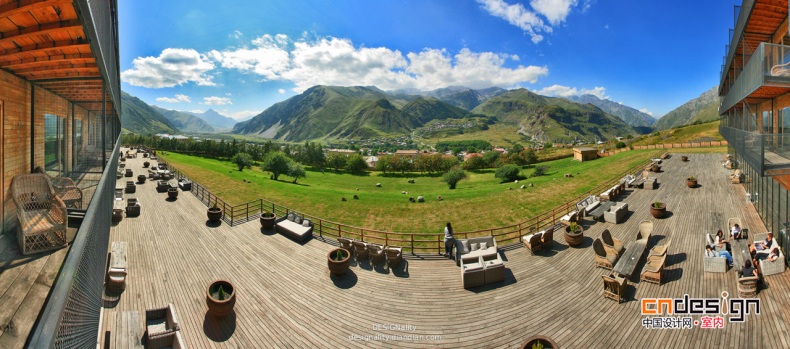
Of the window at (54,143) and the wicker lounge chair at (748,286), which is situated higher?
the window at (54,143)

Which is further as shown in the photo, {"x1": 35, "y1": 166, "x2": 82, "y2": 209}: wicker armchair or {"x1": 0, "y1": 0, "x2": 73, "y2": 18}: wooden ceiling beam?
{"x1": 35, "y1": 166, "x2": 82, "y2": 209}: wicker armchair

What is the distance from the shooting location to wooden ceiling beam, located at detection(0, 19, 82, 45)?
4.57 meters

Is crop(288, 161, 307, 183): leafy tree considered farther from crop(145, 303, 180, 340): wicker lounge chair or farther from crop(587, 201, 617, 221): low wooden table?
crop(145, 303, 180, 340): wicker lounge chair

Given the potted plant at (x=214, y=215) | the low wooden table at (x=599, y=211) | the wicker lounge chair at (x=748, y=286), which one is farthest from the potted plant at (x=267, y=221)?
the wicker lounge chair at (x=748, y=286)

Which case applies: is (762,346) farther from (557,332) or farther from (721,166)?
(721,166)

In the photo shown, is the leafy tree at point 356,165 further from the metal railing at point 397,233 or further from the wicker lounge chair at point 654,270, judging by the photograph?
the wicker lounge chair at point 654,270

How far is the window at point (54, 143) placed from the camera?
395 inches

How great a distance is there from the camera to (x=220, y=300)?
854 centimetres

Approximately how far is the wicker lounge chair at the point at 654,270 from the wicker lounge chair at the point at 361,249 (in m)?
9.81

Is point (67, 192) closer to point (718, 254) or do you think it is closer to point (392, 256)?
point (392, 256)

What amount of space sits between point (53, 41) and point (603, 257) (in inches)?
638

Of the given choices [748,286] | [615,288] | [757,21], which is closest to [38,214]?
[615,288]

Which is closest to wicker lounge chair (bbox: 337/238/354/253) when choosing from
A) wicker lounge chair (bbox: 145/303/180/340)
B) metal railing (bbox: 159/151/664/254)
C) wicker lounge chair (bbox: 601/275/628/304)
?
metal railing (bbox: 159/151/664/254)

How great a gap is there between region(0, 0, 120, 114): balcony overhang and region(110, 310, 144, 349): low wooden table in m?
6.07
